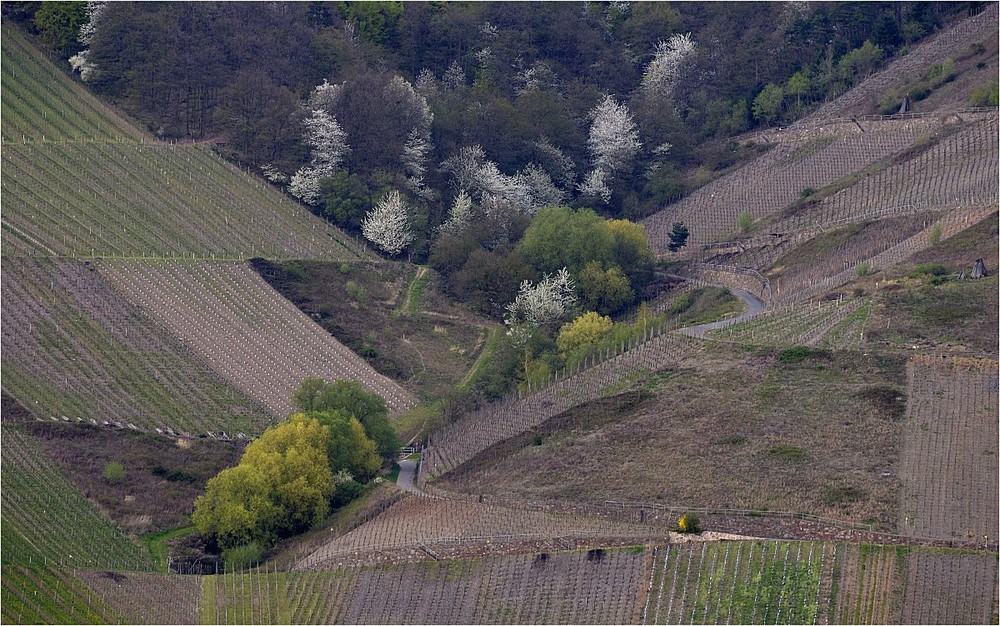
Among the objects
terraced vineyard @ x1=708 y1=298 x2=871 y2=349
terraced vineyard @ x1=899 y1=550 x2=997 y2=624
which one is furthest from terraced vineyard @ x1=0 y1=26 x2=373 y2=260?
terraced vineyard @ x1=899 y1=550 x2=997 y2=624

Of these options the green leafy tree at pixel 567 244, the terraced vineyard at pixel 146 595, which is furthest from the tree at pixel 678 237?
the terraced vineyard at pixel 146 595

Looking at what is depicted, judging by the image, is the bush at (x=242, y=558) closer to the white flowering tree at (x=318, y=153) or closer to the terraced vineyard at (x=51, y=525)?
the terraced vineyard at (x=51, y=525)

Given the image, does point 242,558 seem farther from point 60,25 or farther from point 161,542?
point 60,25

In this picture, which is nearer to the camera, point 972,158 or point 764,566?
point 764,566

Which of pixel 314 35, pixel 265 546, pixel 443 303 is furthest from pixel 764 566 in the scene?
pixel 314 35

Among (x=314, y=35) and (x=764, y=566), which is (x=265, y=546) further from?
(x=314, y=35)

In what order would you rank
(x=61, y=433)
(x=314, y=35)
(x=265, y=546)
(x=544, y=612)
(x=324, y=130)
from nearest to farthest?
(x=544, y=612) → (x=265, y=546) → (x=61, y=433) → (x=324, y=130) → (x=314, y=35)

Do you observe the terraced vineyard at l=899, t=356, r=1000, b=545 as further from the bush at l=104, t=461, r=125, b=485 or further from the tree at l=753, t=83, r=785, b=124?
the tree at l=753, t=83, r=785, b=124

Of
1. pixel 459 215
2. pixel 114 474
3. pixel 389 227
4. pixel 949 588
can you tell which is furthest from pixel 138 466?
pixel 949 588
